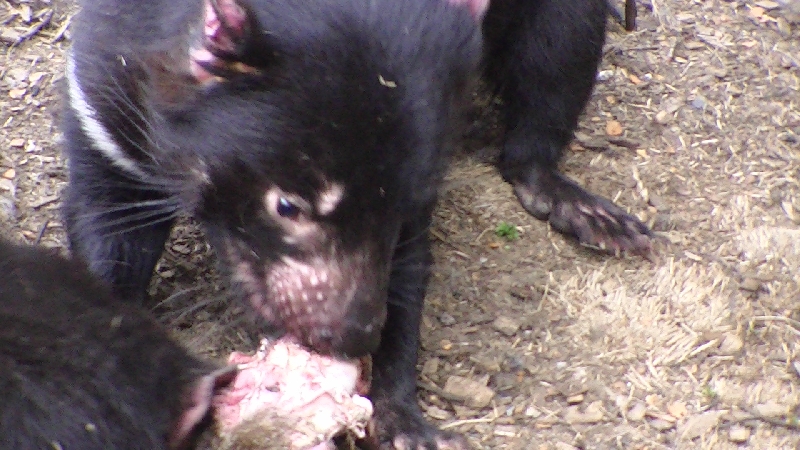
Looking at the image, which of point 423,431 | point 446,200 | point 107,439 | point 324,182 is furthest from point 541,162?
point 107,439

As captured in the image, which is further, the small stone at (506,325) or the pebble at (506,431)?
the small stone at (506,325)

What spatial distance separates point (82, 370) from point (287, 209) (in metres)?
0.60

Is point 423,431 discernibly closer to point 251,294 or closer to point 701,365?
point 251,294

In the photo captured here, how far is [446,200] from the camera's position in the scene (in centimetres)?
328

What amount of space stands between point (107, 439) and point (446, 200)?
184cm

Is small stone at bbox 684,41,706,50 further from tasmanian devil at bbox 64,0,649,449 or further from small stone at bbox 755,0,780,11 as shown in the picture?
tasmanian devil at bbox 64,0,649,449

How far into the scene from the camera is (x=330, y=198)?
202 cm

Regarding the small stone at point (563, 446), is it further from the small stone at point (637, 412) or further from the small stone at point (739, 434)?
the small stone at point (739, 434)

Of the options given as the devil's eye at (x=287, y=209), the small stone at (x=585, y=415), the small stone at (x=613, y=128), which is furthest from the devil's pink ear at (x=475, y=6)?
the small stone at (x=613, y=128)

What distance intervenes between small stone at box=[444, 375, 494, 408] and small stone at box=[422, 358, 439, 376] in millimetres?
53

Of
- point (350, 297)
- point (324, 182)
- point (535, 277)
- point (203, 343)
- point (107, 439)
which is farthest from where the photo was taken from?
point (535, 277)

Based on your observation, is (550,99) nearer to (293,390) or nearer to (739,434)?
(739,434)

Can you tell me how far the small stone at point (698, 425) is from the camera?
8.40ft

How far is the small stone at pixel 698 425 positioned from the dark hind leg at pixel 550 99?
2.14 feet
